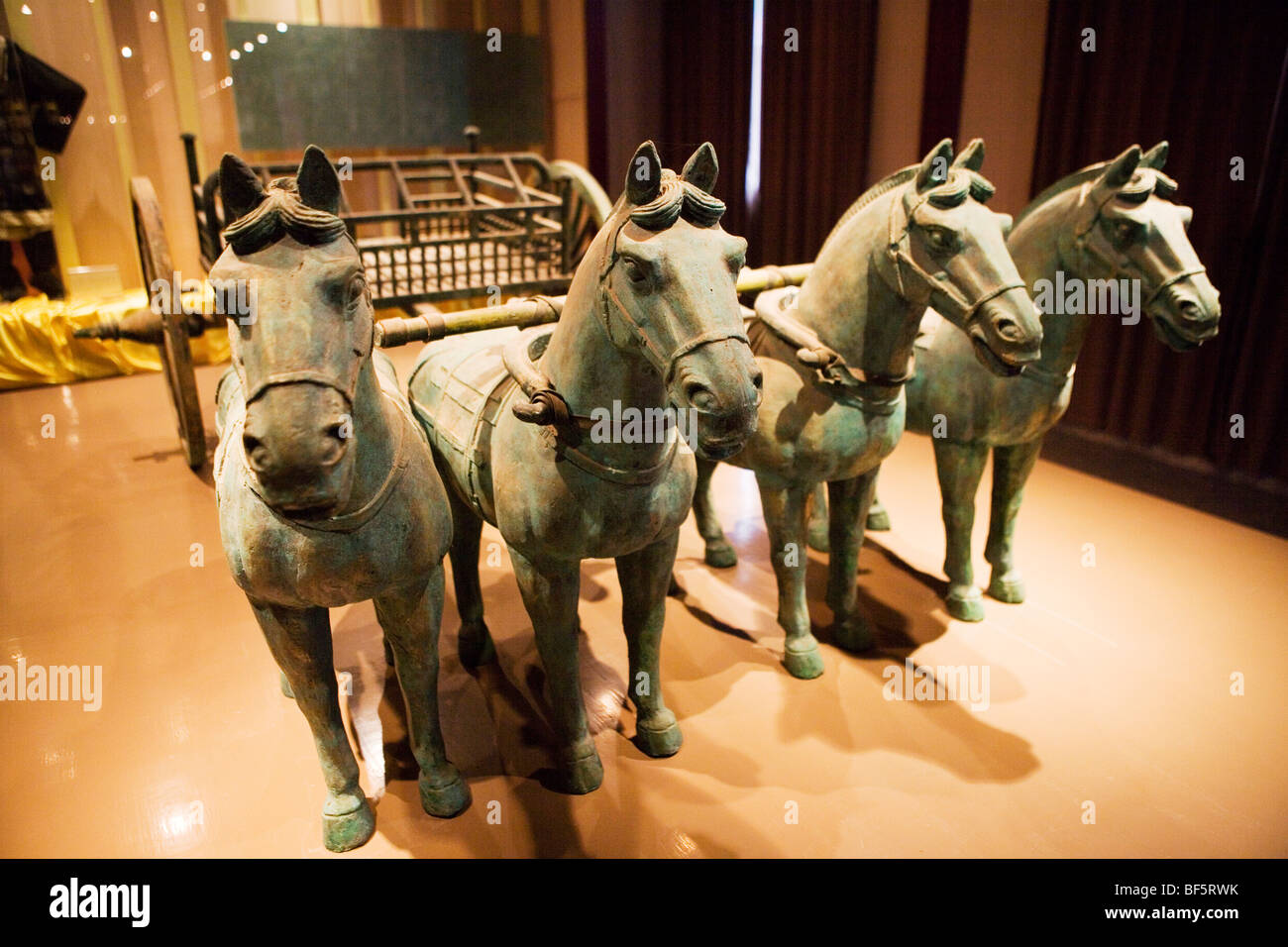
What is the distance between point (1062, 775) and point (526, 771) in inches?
61.4

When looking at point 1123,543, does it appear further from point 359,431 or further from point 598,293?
point 359,431

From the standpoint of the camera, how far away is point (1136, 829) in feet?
7.37

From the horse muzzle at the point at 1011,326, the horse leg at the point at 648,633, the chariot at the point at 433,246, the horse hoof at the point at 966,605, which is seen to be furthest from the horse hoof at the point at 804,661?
the chariot at the point at 433,246

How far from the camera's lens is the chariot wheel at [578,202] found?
3.85 metres

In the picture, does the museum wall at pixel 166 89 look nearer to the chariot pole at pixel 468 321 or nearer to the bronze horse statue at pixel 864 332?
the chariot pole at pixel 468 321

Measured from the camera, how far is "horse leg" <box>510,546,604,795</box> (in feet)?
7.04

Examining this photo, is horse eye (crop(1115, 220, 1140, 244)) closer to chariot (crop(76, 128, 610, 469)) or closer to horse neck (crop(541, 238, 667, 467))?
horse neck (crop(541, 238, 667, 467))

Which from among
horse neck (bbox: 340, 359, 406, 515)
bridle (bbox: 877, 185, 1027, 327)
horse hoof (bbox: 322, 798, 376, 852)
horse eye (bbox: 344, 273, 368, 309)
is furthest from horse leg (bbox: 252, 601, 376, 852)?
bridle (bbox: 877, 185, 1027, 327)

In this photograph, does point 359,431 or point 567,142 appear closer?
point 359,431

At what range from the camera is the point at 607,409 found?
1.87 metres

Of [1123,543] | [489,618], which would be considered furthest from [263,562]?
[1123,543]

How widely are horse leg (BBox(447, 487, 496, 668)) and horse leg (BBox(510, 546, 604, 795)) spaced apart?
553mm

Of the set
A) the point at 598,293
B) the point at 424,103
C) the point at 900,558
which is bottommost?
the point at 900,558

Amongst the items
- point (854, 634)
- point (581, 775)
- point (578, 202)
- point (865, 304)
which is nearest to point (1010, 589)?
point (854, 634)
